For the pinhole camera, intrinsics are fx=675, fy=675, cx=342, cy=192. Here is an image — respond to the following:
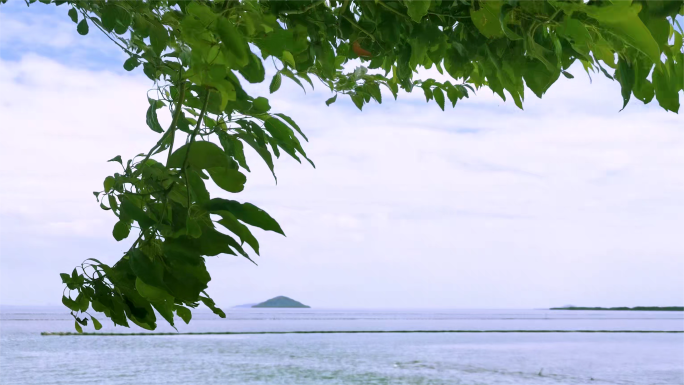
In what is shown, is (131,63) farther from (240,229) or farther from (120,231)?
(240,229)

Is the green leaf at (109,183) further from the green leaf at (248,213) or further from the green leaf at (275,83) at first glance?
the green leaf at (275,83)

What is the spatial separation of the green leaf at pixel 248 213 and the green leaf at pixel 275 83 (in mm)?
771

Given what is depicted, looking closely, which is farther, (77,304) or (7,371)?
(7,371)

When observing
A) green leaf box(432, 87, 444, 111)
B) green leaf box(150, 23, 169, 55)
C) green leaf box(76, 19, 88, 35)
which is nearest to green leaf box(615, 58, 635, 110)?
green leaf box(432, 87, 444, 111)

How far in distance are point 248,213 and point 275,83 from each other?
82 cm

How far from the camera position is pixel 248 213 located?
3.25 ft

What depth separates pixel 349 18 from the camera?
1636 mm

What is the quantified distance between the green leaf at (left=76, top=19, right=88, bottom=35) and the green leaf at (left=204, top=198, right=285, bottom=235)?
2157mm

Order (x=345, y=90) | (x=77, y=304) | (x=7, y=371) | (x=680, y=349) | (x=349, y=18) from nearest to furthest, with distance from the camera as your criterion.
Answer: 1. (x=77, y=304)
2. (x=349, y=18)
3. (x=345, y=90)
4. (x=7, y=371)
5. (x=680, y=349)

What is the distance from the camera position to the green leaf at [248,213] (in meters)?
0.98

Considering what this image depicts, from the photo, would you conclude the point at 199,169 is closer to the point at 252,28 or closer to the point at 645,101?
the point at 252,28

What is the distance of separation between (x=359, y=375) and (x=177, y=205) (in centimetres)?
3688

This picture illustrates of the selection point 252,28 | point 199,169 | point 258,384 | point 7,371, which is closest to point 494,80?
point 252,28

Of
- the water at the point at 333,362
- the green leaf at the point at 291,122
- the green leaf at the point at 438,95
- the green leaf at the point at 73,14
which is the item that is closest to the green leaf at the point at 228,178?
the green leaf at the point at 291,122
